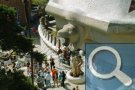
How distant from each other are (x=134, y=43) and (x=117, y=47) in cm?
15

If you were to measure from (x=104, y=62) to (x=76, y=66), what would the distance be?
13.8 meters

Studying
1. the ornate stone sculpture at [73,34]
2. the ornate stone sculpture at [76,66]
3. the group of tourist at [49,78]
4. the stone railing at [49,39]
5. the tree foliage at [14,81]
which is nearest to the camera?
the ornate stone sculpture at [73,34]

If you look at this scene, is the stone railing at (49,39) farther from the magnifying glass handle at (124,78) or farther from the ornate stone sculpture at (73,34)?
the magnifying glass handle at (124,78)

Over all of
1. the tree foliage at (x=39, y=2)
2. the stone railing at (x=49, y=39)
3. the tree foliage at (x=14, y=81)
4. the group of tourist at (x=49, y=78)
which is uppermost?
the tree foliage at (x=14, y=81)

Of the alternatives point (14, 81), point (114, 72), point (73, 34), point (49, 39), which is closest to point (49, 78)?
point (49, 39)

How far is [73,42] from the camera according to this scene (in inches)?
147

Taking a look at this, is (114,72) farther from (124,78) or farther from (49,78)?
(49,78)

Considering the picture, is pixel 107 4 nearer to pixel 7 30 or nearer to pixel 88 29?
pixel 88 29

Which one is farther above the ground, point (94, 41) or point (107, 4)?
point (107, 4)

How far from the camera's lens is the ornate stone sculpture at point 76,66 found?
1682cm

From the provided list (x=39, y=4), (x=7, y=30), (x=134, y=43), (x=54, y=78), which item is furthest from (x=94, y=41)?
(x=39, y=4)

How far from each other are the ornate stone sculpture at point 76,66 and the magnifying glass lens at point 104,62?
13001mm

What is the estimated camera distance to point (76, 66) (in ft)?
57.1

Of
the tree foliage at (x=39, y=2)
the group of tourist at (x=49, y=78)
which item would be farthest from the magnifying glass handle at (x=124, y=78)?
the tree foliage at (x=39, y=2)
